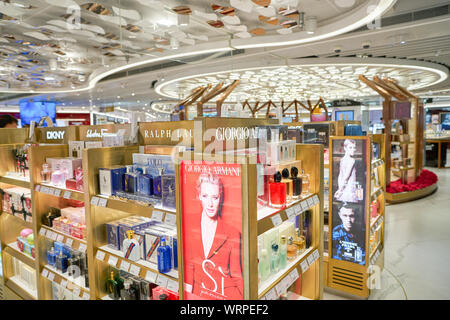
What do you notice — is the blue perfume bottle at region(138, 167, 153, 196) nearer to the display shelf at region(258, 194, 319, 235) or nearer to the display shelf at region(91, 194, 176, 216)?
the display shelf at region(91, 194, 176, 216)

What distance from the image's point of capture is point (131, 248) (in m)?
1.92

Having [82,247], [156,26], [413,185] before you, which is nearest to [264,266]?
[82,247]

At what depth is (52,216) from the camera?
2611 mm

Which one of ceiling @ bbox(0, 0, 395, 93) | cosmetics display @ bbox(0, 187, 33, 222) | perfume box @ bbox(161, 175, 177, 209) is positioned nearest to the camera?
perfume box @ bbox(161, 175, 177, 209)

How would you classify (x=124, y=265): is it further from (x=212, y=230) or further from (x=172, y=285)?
(x=212, y=230)

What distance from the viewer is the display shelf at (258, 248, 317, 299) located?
147cm

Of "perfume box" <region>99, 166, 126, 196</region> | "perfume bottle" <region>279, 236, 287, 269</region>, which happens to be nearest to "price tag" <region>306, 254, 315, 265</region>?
"perfume bottle" <region>279, 236, 287, 269</region>

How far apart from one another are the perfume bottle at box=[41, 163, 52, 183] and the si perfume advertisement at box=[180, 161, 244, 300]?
169cm

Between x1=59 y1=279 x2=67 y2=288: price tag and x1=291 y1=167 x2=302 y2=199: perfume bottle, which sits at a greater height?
x1=291 y1=167 x2=302 y2=199: perfume bottle

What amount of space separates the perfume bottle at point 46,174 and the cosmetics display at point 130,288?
99 cm

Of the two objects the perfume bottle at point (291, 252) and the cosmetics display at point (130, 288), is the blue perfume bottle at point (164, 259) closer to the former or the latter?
the cosmetics display at point (130, 288)

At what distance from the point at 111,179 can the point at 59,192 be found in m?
0.64

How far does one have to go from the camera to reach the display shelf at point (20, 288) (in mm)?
2910

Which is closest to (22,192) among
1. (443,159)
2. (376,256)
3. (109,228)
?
(109,228)
